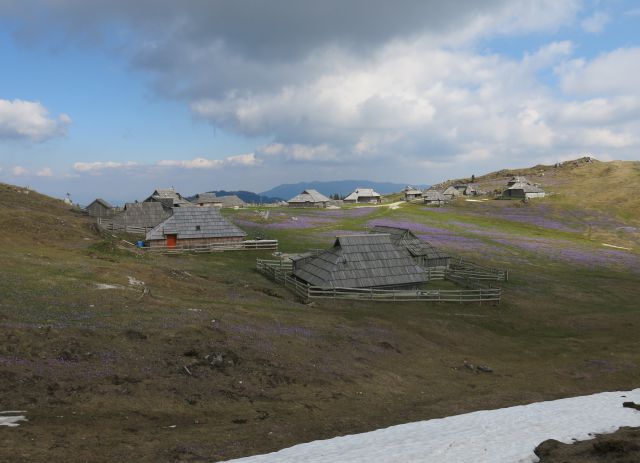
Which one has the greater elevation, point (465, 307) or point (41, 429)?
point (41, 429)

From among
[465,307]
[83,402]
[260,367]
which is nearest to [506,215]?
[465,307]

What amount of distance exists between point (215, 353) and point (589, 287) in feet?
126

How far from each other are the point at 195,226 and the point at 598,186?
113119 millimetres

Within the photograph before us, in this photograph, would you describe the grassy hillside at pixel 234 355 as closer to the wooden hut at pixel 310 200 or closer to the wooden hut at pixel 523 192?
the wooden hut at pixel 523 192

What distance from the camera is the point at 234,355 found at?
54.6 ft

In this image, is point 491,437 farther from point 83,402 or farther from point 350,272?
point 350,272

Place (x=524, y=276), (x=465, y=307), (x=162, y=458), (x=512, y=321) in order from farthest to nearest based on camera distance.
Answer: (x=524, y=276) → (x=465, y=307) → (x=512, y=321) → (x=162, y=458)

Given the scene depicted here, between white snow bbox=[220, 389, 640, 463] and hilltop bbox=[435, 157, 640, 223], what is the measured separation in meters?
89.2

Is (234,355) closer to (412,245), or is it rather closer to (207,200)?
(412,245)

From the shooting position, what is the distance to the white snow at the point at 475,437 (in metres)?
10.5

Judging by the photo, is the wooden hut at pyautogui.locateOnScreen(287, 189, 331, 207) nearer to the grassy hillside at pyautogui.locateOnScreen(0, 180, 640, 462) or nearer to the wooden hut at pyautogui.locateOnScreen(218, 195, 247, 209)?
the wooden hut at pyautogui.locateOnScreen(218, 195, 247, 209)

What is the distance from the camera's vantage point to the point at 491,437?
11734mm

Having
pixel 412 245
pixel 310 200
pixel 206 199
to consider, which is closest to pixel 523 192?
pixel 310 200

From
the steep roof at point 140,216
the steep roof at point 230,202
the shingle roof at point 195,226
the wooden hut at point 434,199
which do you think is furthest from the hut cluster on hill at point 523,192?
the steep roof at point 140,216
